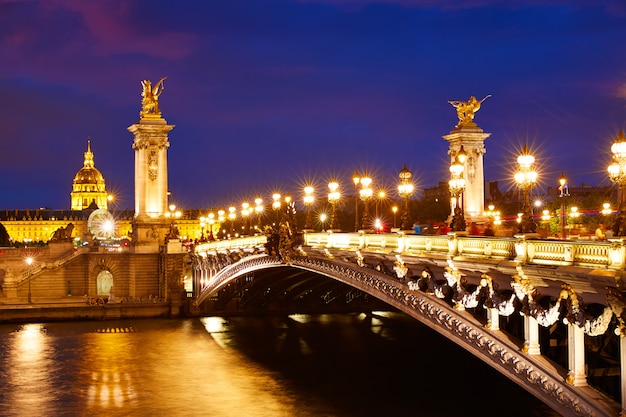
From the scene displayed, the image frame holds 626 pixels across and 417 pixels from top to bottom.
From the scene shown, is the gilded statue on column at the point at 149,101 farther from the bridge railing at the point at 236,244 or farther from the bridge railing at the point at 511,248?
the bridge railing at the point at 511,248

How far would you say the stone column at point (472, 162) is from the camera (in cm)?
5147

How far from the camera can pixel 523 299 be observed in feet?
59.9

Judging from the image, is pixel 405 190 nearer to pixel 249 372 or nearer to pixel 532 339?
pixel 532 339

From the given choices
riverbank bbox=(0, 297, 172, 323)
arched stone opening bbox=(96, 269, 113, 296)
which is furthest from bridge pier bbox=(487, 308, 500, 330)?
arched stone opening bbox=(96, 269, 113, 296)

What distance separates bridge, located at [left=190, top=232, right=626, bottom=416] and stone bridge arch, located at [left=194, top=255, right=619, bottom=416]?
0.02 m

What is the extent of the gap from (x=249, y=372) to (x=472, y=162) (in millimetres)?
17300

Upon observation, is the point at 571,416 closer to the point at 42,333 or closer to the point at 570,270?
the point at 570,270

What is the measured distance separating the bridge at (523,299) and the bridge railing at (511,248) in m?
0.02

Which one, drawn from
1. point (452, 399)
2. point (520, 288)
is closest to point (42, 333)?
point (452, 399)

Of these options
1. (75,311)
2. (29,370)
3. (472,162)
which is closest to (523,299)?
(29,370)

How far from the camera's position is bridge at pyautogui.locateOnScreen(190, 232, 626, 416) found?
52.6 feet

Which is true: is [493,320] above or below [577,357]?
above

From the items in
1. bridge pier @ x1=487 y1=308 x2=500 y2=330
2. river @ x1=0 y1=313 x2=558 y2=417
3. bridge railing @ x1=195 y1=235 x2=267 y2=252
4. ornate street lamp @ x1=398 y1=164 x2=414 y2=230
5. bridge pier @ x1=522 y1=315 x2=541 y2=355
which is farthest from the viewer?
bridge railing @ x1=195 y1=235 x2=267 y2=252

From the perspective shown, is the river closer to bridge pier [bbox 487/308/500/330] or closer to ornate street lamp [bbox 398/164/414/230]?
ornate street lamp [bbox 398/164/414/230]
